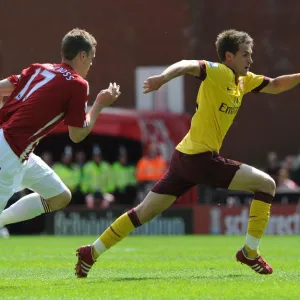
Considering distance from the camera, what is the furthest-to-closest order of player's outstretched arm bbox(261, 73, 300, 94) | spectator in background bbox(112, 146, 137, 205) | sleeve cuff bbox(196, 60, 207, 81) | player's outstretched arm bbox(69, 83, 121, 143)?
spectator in background bbox(112, 146, 137, 205), player's outstretched arm bbox(261, 73, 300, 94), sleeve cuff bbox(196, 60, 207, 81), player's outstretched arm bbox(69, 83, 121, 143)

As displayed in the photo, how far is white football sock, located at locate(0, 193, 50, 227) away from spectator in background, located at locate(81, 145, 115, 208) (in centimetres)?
1409

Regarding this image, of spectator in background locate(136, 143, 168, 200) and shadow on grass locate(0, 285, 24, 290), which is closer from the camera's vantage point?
shadow on grass locate(0, 285, 24, 290)

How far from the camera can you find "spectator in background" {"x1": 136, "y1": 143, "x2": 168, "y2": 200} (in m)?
23.3

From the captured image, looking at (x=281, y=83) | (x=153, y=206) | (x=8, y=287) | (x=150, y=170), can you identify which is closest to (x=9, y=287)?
(x=8, y=287)

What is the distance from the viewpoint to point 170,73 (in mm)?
8500

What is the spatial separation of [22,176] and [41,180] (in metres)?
0.49

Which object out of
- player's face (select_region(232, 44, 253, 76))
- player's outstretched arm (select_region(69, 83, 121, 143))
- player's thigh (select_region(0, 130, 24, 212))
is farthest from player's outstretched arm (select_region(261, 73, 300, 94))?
player's thigh (select_region(0, 130, 24, 212))

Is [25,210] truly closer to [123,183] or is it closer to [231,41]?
[231,41]

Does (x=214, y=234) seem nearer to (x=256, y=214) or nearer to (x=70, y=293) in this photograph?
(x=256, y=214)

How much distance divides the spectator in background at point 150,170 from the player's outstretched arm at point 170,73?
14133mm

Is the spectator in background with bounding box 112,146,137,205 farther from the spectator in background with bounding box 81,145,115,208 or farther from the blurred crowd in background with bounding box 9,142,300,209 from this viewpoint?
the spectator in background with bounding box 81,145,115,208

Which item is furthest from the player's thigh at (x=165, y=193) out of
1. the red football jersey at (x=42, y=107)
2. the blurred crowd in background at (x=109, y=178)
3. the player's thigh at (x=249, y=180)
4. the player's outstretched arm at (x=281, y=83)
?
the blurred crowd in background at (x=109, y=178)

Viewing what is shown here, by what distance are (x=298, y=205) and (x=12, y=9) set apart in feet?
42.9

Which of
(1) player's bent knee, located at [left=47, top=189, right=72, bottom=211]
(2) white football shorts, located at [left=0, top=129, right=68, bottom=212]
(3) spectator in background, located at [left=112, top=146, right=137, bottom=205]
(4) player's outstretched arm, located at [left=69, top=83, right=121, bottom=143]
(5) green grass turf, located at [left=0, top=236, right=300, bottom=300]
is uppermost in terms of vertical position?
(4) player's outstretched arm, located at [left=69, top=83, right=121, bottom=143]
